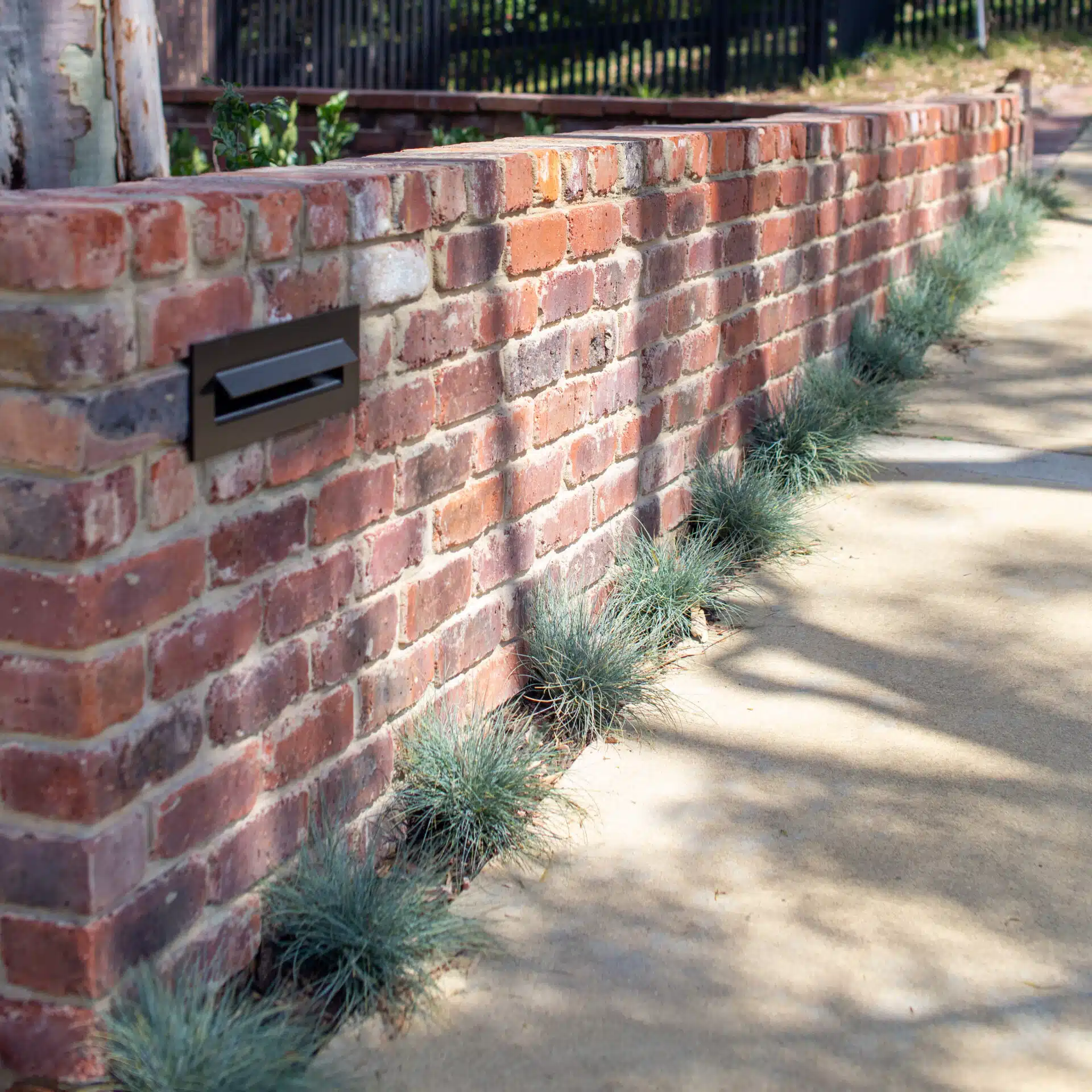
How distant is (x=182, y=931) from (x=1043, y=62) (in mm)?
13660

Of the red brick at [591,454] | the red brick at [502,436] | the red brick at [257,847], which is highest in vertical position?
the red brick at [502,436]

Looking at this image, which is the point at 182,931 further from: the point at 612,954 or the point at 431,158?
the point at 431,158

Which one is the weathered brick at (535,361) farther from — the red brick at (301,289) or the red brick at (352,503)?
the red brick at (301,289)

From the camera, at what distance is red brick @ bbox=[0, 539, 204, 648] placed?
2023 mm

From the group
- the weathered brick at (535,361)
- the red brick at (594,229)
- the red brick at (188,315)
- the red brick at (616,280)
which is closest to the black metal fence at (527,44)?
the red brick at (616,280)

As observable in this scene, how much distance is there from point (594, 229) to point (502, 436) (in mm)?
630

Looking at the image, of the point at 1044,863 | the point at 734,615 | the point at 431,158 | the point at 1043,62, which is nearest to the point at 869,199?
the point at 734,615

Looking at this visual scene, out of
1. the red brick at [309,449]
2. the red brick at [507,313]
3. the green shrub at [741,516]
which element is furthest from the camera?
the green shrub at [741,516]

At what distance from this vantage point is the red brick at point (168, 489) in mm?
2133

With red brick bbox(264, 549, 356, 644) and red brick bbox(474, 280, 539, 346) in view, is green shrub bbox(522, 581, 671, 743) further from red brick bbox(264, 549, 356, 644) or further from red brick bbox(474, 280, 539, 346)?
red brick bbox(264, 549, 356, 644)

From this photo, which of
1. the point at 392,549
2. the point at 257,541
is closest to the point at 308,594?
the point at 257,541

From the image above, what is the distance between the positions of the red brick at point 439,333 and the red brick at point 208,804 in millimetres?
829

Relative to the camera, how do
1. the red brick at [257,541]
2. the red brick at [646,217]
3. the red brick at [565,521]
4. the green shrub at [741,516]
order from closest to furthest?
1. the red brick at [257,541]
2. the red brick at [565,521]
3. the red brick at [646,217]
4. the green shrub at [741,516]

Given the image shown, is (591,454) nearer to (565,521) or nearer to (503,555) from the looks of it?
(565,521)
